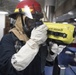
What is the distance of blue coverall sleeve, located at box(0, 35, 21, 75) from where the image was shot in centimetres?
108

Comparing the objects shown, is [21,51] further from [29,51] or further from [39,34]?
[39,34]

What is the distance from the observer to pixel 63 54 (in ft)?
5.68

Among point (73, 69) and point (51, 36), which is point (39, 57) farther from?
point (73, 69)

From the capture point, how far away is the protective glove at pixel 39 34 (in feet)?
3.47

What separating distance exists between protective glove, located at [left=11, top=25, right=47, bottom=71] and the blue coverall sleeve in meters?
0.04

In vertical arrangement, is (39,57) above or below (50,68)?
above

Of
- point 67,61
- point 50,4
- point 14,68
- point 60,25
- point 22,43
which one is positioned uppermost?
point 50,4

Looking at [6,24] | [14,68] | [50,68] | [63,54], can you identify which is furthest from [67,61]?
[6,24]

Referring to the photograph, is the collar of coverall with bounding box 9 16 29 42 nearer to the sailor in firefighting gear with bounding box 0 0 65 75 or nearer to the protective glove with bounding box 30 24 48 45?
the sailor in firefighting gear with bounding box 0 0 65 75

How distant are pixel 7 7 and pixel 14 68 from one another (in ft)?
21.3

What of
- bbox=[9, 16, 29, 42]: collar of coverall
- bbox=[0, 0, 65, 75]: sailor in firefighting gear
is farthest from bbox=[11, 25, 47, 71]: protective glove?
bbox=[9, 16, 29, 42]: collar of coverall

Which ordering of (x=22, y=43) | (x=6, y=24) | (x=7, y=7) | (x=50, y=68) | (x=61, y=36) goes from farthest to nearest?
(x=7, y=7) → (x=6, y=24) → (x=50, y=68) → (x=22, y=43) → (x=61, y=36)

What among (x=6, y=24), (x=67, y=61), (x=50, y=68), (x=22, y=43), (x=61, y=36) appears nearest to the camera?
(x=61, y=36)

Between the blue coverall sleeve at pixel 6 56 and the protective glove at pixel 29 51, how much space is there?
36mm
